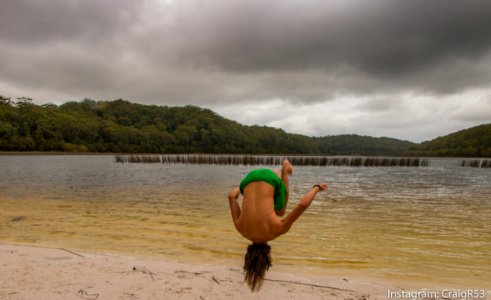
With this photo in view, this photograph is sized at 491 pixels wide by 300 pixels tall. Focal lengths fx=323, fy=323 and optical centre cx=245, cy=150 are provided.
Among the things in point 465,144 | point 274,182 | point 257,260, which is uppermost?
point 465,144

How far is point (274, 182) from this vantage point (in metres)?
3.17

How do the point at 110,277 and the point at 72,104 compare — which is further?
the point at 72,104

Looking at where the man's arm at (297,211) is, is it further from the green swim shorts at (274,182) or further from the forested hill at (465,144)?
the forested hill at (465,144)

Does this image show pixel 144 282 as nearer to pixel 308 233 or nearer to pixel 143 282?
pixel 143 282

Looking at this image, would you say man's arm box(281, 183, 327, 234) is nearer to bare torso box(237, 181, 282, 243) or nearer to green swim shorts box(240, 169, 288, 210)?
bare torso box(237, 181, 282, 243)

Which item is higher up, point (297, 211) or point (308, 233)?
point (297, 211)

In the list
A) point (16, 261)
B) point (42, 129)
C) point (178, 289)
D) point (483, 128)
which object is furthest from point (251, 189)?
point (483, 128)

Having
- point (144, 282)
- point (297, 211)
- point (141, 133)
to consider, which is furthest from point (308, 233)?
point (141, 133)

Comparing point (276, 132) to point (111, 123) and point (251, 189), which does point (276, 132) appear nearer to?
point (111, 123)

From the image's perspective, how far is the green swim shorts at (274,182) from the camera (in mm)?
3148

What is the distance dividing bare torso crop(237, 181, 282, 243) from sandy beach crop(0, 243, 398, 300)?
117 cm

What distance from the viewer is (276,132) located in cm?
15475

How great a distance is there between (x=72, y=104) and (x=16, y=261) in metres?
148

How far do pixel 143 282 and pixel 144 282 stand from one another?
0.5 inches
